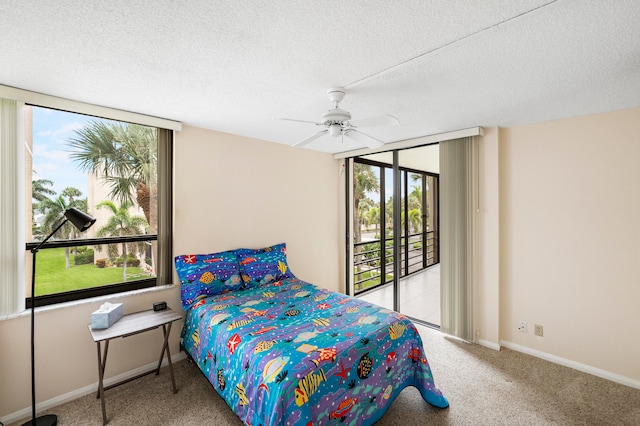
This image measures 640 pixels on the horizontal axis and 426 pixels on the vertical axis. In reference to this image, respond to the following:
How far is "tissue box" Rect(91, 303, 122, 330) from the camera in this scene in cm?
213

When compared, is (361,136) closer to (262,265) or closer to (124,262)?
(262,265)

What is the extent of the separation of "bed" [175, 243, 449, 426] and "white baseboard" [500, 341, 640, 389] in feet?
4.81

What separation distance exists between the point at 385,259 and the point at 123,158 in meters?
3.92

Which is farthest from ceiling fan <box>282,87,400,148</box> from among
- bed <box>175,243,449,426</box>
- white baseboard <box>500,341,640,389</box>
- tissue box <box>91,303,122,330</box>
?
white baseboard <box>500,341,640,389</box>

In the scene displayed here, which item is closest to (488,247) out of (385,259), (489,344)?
(489,344)

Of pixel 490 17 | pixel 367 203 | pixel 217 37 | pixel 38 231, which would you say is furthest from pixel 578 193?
pixel 38 231

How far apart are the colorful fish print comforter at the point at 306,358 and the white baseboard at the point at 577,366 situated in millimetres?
1429

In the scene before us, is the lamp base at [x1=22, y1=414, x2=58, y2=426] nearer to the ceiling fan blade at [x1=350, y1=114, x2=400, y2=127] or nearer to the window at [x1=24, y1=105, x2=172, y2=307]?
the window at [x1=24, y1=105, x2=172, y2=307]

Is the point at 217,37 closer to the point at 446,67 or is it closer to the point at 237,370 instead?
the point at 446,67

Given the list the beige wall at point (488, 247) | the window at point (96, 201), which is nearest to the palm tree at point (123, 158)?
the window at point (96, 201)

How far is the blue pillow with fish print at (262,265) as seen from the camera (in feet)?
10.2

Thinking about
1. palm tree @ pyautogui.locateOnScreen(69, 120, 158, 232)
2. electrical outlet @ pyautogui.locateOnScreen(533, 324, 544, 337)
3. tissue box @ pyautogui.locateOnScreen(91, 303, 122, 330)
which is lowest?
electrical outlet @ pyautogui.locateOnScreen(533, 324, 544, 337)

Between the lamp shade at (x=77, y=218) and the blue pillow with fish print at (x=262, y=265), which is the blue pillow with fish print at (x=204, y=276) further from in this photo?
the lamp shade at (x=77, y=218)

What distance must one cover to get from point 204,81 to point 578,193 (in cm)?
347
